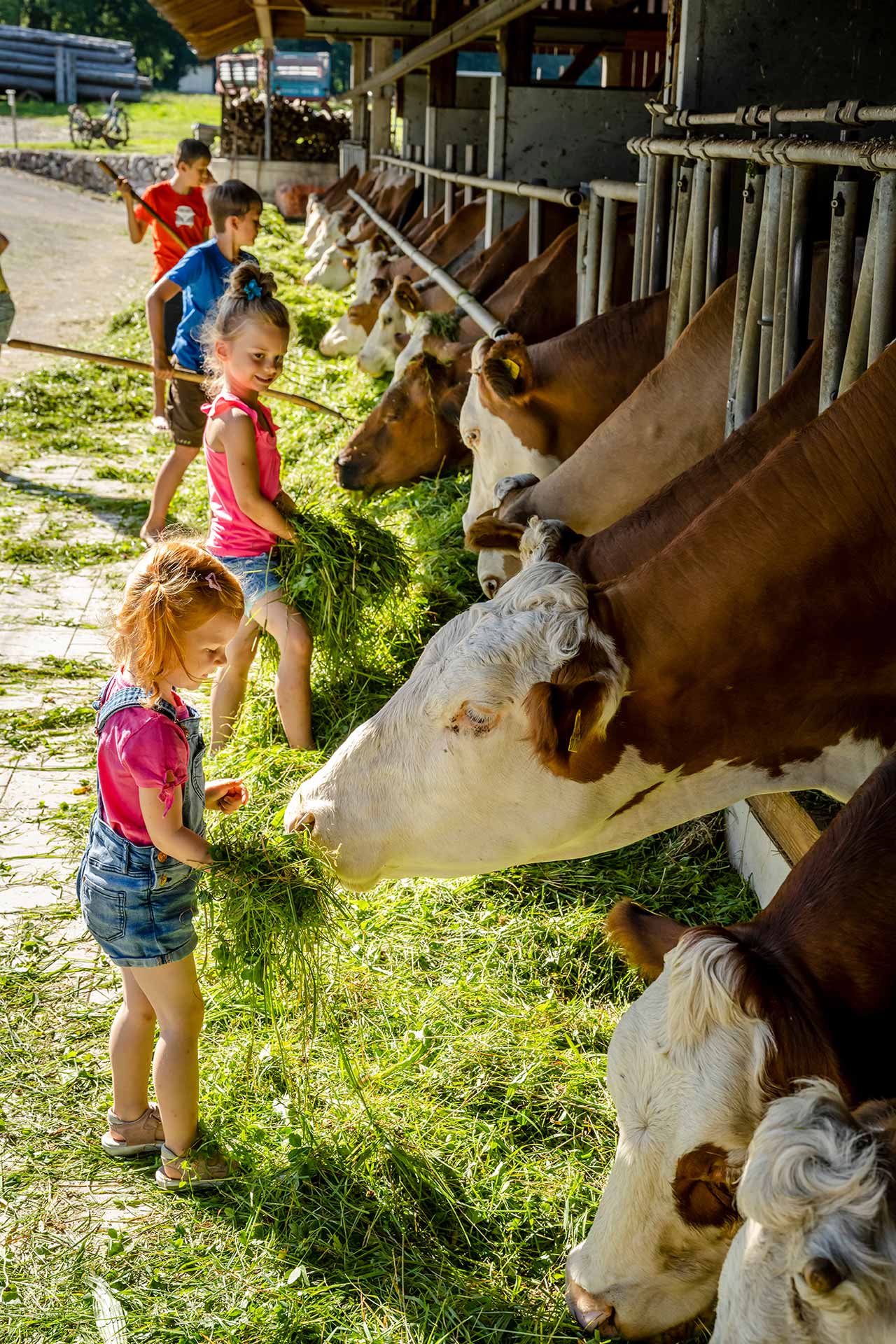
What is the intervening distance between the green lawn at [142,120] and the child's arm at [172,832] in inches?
1408

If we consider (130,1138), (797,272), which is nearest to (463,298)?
(797,272)

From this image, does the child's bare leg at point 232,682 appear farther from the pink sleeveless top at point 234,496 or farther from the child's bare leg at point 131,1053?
the child's bare leg at point 131,1053

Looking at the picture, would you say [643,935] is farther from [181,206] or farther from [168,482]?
[181,206]

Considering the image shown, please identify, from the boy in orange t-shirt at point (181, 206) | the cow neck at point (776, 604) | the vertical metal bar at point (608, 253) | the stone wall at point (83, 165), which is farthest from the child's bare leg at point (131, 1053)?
the stone wall at point (83, 165)

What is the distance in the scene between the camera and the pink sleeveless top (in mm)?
4516

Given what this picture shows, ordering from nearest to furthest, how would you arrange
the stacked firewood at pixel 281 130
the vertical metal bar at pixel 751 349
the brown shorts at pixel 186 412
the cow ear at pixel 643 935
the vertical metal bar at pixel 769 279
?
the cow ear at pixel 643 935, the vertical metal bar at pixel 769 279, the vertical metal bar at pixel 751 349, the brown shorts at pixel 186 412, the stacked firewood at pixel 281 130

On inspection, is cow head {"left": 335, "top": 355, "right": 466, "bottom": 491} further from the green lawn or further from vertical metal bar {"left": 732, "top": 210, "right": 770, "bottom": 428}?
the green lawn

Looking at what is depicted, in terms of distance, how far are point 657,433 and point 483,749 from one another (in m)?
1.73

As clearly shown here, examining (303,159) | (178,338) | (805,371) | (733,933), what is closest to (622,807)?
(733,933)

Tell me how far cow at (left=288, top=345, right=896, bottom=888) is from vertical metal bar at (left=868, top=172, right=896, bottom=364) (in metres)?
0.34

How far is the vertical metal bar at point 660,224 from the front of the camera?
484cm

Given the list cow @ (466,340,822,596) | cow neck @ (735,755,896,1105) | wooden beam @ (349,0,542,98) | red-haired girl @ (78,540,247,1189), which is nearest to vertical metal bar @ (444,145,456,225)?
wooden beam @ (349,0,542,98)

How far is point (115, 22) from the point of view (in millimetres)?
54781

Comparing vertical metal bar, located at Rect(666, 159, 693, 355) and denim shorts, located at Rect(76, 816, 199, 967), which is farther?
vertical metal bar, located at Rect(666, 159, 693, 355)
